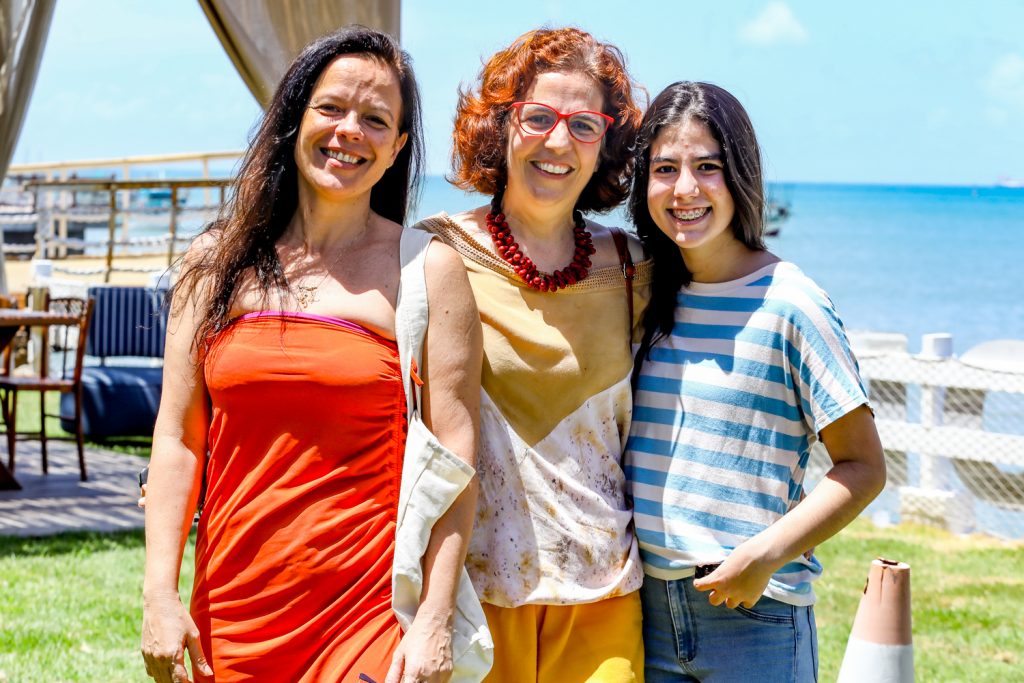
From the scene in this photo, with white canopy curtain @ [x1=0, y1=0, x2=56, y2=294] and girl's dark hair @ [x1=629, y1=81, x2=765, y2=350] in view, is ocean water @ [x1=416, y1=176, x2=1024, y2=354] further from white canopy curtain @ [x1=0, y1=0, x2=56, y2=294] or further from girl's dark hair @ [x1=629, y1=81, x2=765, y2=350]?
white canopy curtain @ [x1=0, y1=0, x2=56, y2=294]

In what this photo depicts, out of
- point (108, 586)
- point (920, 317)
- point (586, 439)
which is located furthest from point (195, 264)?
point (920, 317)

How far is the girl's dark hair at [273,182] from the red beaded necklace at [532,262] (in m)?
0.26

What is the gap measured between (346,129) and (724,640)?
3.89ft

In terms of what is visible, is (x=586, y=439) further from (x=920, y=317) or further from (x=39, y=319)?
(x=920, y=317)

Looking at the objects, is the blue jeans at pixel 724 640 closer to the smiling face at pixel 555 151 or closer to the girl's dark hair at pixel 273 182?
the smiling face at pixel 555 151

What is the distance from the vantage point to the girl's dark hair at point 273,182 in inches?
85.3

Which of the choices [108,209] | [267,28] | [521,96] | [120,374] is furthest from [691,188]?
[108,209]

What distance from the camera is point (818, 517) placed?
221cm

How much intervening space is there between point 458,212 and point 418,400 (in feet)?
2.11

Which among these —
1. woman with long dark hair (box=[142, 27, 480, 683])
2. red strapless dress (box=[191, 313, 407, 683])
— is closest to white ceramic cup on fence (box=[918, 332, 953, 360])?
woman with long dark hair (box=[142, 27, 480, 683])

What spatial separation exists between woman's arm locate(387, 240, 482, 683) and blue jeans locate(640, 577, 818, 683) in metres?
0.49

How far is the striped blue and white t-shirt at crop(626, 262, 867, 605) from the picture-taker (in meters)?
2.27

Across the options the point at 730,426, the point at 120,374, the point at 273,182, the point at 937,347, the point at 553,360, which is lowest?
the point at 120,374

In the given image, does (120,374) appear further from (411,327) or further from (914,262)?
(914,262)
